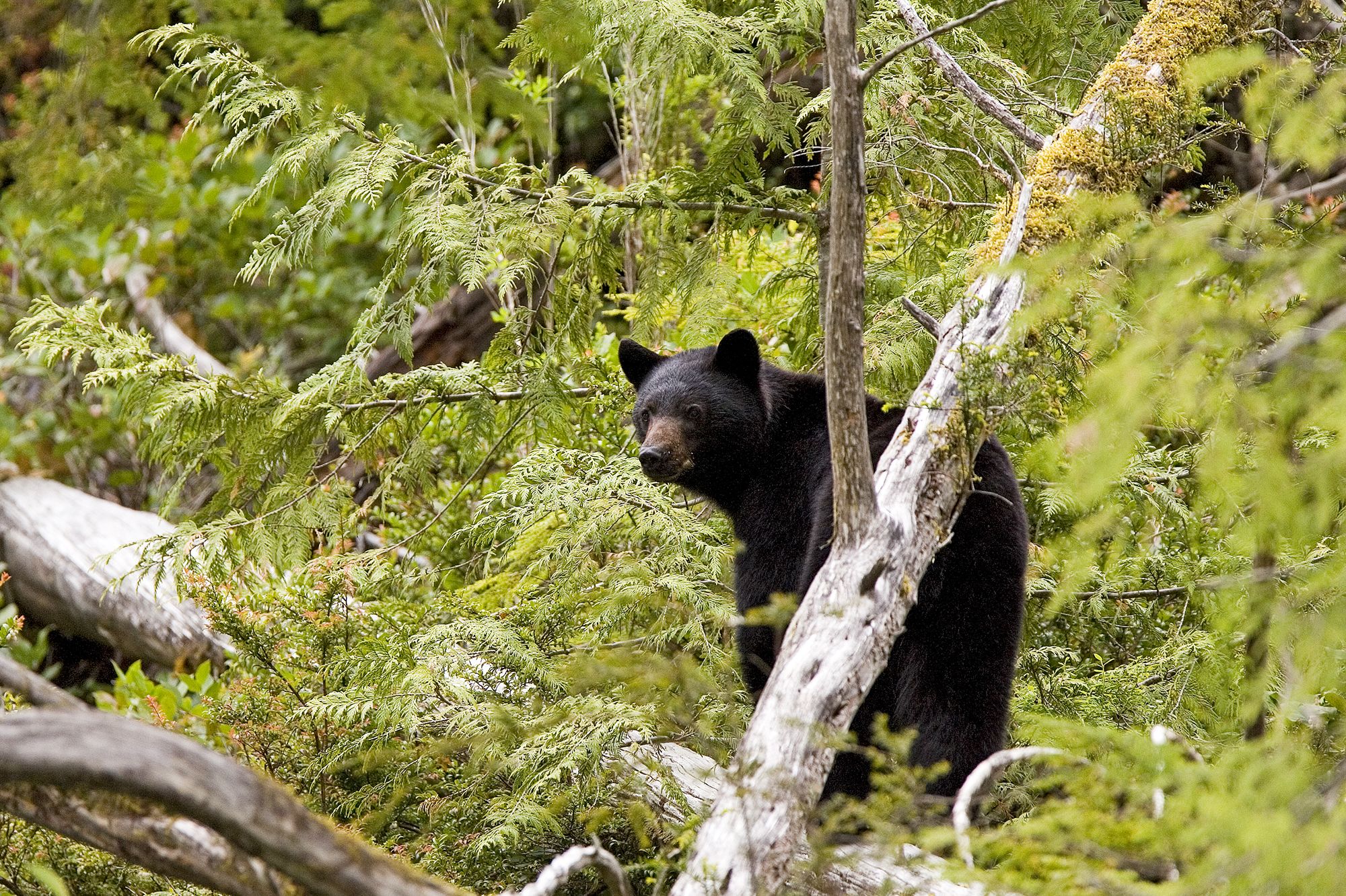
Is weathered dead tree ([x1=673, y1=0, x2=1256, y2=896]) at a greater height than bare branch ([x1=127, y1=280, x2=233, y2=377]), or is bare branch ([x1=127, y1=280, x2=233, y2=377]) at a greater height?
A: weathered dead tree ([x1=673, y1=0, x2=1256, y2=896])

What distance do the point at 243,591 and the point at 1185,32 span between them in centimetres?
461

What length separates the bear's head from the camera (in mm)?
4387

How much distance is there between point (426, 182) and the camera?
4781 mm

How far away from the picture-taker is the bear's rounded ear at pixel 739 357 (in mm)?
4379

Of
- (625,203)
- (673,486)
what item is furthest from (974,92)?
(673,486)

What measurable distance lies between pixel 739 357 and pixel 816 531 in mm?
1025

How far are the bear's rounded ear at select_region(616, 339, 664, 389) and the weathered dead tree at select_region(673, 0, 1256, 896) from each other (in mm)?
1475

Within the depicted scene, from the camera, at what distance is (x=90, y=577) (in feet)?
22.7

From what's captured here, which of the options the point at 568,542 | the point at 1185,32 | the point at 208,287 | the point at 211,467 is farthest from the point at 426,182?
the point at 208,287

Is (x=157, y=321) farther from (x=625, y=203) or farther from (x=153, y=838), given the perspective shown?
(x=153, y=838)

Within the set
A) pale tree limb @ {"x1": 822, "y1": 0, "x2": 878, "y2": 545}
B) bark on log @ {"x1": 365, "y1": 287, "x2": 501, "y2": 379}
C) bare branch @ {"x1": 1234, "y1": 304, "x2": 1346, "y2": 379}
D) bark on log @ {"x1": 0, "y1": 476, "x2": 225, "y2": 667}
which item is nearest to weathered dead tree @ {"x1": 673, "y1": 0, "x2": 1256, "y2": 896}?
pale tree limb @ {"x1": 822, "y1": 0, "x2": 878, "y2": 545}

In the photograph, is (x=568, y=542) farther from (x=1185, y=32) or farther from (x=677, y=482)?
(x=1185, y=32)

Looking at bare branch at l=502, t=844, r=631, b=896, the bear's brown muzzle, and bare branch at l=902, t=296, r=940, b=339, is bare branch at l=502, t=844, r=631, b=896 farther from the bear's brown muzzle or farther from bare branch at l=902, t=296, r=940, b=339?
the bear's brown muzzle

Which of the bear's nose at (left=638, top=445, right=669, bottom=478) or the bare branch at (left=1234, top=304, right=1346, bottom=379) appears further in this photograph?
the bear's nose at (left=638, top=445, right=669, bottom=478)
